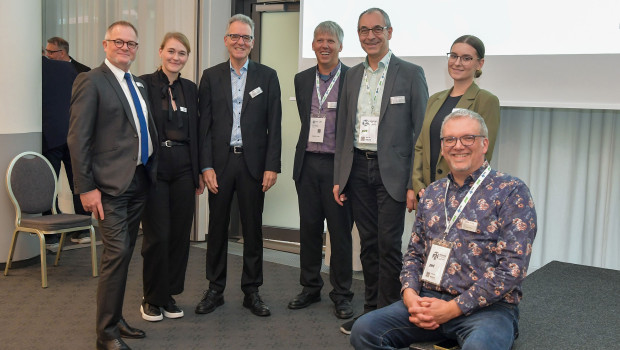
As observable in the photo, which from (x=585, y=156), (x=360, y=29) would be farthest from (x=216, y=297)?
(x=585, y=156)

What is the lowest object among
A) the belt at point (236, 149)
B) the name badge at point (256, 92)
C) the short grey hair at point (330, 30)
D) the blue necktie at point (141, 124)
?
the belt at point (236, 149)

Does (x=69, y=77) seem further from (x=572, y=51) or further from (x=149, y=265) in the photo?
(x=572, y=51)

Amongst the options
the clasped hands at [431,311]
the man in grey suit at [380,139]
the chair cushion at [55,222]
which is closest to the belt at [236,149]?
the man in grey suit at [380,139]

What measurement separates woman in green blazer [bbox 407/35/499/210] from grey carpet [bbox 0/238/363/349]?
1049 millimetres

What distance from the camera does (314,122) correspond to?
12.2 feet

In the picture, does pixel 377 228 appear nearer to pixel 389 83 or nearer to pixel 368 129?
pixel 368 129

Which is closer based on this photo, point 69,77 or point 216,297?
point 216,297

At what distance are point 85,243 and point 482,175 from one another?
4127 millimetres

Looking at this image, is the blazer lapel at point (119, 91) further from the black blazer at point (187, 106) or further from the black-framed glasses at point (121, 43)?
the black blazer at point (187, 106)

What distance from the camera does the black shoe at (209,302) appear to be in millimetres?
3797

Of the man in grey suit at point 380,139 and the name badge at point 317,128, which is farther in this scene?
the name badge at point 317,128

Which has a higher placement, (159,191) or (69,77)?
(69,77)

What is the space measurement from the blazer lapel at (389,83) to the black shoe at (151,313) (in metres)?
1.68

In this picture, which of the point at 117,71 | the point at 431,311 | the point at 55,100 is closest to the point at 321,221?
the point at 117,71
